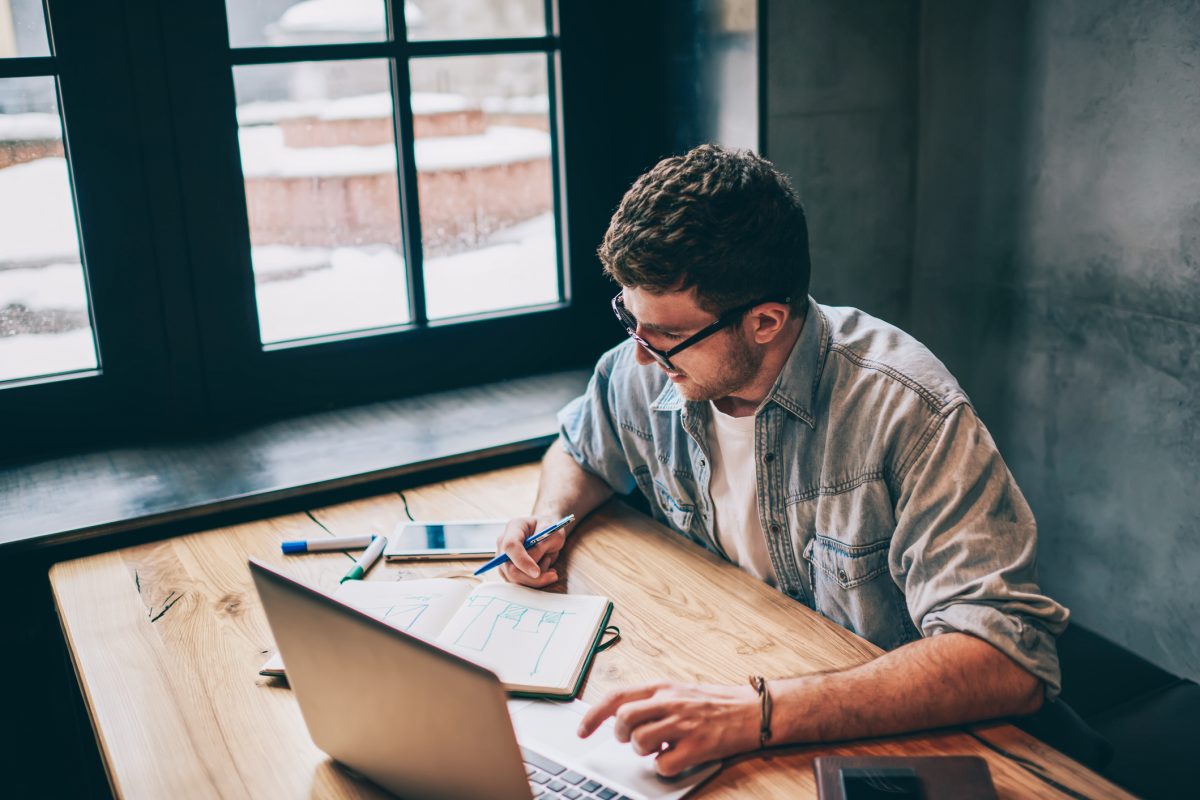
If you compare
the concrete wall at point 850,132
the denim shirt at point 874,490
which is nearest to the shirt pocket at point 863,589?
the denim shirt at point 874,490

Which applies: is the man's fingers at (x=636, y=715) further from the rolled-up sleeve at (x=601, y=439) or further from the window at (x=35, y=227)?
the window at (x=35, y=227)

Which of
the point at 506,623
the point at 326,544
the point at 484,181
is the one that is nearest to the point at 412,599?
the point at 506,623

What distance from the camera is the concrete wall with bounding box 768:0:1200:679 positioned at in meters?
2.09

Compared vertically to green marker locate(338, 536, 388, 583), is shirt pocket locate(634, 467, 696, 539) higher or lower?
higher

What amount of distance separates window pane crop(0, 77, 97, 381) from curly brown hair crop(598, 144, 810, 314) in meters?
1.24

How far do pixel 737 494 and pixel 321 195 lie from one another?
1.23 meters

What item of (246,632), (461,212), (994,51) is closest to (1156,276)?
(994,51)

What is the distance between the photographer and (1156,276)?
2.11 metres

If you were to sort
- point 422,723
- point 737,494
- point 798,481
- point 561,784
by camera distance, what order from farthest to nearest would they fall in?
point 737,494 < point 798,481 < point 561,784 < point 422,723

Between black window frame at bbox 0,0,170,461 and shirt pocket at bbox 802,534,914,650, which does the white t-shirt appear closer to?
shirt pocket at bbox 802,534,914,650

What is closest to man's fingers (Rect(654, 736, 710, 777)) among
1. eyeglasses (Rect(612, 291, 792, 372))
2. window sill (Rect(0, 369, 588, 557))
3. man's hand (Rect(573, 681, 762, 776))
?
man's hand (Rect(573, 681, 762, 776))

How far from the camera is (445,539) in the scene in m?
1.82

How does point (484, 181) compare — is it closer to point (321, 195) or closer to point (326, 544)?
point (321, 195)

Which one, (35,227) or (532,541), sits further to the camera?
(35,227)
